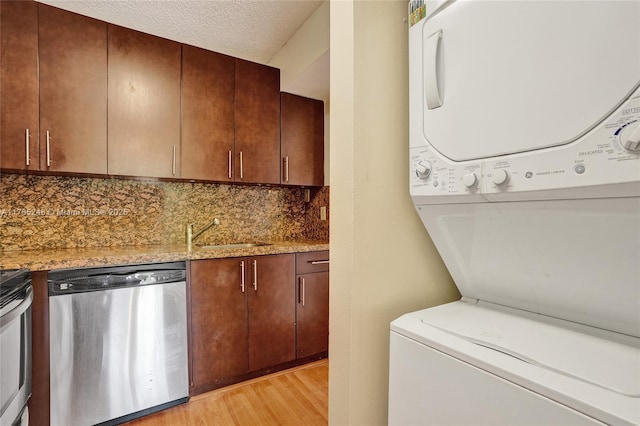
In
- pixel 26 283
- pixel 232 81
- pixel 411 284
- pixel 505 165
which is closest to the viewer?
pixel 505 165

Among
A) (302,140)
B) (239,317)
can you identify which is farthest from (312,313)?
(302,140)

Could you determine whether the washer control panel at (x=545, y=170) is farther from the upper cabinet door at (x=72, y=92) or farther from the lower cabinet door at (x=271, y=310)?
the upper cabinet door at (x=72, y=92)

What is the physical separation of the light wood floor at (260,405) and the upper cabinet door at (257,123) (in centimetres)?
146

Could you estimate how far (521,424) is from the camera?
603 mm

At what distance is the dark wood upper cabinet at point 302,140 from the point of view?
260cm

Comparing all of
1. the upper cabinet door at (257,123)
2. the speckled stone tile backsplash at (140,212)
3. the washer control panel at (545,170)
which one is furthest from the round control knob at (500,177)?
the speckled stone tile backsplash at (140,212)

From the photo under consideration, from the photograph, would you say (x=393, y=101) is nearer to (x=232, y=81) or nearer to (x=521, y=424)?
(x=521, y=424)

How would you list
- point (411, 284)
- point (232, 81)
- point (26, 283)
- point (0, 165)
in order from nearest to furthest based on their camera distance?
1. point (411, 284)
2. point (26, 283)
3. point (0, 165)
4. point (232, 81)

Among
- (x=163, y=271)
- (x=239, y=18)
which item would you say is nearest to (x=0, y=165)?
(x=163, y=271)

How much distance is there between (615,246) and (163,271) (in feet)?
6.32

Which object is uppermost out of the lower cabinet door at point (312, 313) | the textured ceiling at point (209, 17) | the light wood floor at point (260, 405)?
the textured ceiling at point (209, 17)

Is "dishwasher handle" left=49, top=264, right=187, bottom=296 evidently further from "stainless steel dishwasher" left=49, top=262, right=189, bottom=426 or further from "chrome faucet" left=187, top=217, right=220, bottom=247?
"chrome faucet" left=187, top=217, right=220, bottom=247

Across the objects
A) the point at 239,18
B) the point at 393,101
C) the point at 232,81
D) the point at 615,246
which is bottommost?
the point at 615,246

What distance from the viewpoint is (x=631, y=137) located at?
55 centimetres
